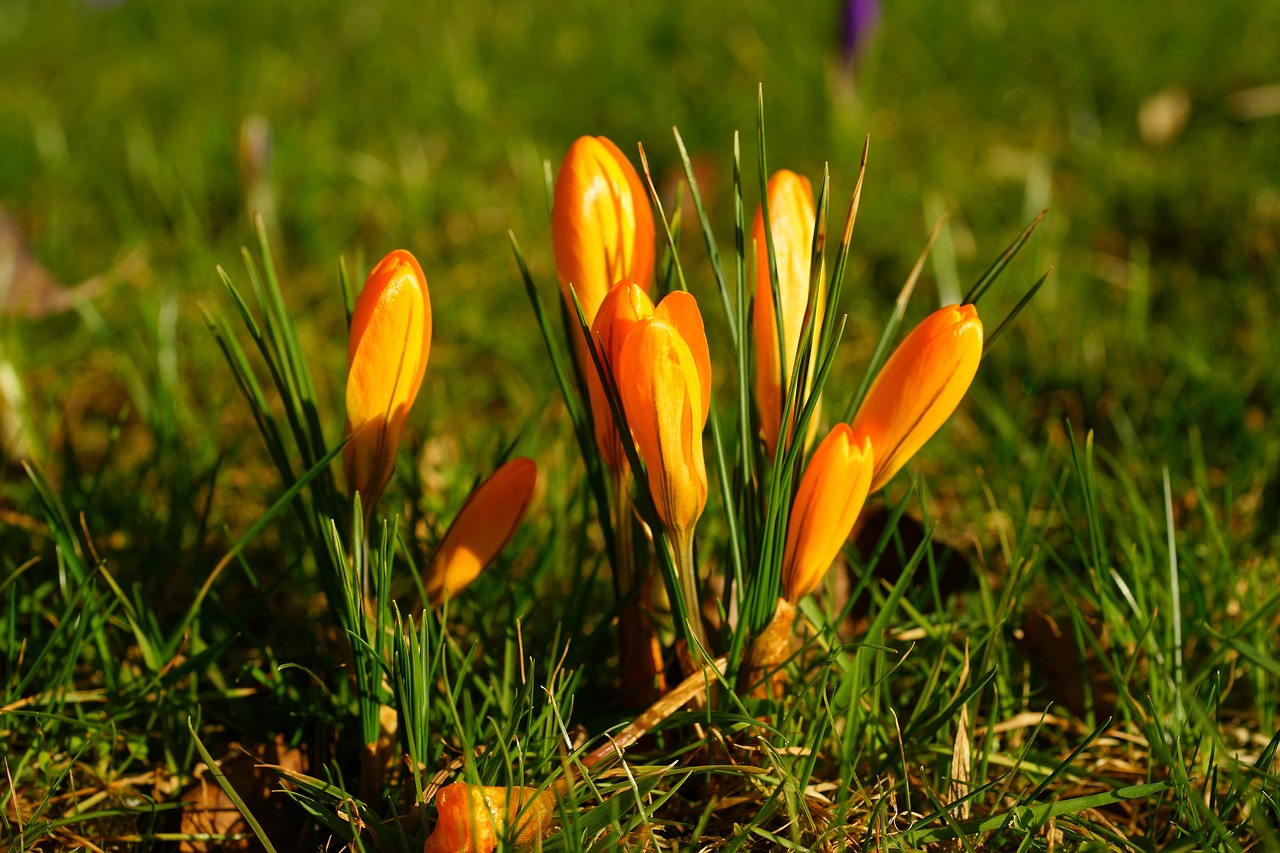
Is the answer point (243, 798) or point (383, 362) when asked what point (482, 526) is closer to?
point (383, 362)

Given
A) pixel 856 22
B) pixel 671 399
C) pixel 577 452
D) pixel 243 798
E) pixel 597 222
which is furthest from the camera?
pixel 856 22

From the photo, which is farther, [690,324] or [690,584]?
[690,584]

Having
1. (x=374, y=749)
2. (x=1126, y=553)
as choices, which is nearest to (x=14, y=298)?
(x=374, y=749)

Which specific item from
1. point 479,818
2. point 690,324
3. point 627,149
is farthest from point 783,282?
Answer: point 627,149

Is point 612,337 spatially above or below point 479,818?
above

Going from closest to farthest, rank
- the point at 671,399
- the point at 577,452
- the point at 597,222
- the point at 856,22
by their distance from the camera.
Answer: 1. the point at 671,399
2. the point at 597,222
3. the point at 577,452
4. the point at 856,22

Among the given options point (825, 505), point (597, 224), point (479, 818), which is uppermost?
point (597, 224)
